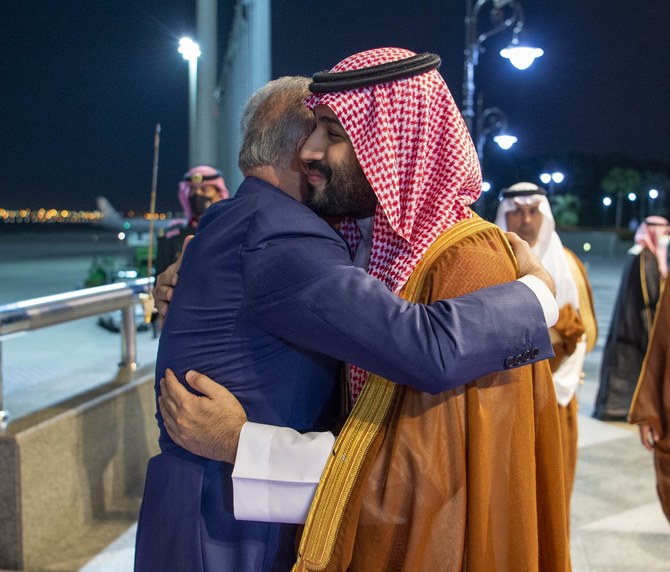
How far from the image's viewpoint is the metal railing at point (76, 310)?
333cm

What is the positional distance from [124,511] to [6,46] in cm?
6158

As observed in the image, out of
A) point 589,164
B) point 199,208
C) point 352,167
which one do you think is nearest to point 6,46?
point 589,164

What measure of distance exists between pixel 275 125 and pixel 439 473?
3.05ft

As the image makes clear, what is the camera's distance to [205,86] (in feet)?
23.7

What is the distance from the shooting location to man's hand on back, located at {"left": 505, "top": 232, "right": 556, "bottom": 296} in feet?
5.28

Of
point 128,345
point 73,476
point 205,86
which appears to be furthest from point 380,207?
point 205,86

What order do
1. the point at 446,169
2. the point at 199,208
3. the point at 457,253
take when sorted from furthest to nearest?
the point at 199,208 → the point at 446,169 → the point at 457,253

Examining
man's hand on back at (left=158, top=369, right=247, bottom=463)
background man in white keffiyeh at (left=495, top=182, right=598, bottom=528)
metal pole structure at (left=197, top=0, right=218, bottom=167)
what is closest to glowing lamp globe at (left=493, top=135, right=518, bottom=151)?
metal pole structure at (left=197, top=0, right=218, bottom=167)

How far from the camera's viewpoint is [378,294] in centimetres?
139

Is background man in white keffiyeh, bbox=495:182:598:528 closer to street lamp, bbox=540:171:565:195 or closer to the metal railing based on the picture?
the metal railing

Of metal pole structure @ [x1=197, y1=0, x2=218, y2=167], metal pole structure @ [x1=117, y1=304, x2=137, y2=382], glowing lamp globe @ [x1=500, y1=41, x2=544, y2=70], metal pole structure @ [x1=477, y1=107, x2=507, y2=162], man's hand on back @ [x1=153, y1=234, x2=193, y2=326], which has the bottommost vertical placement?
metal pole structure @ [x1=117, y1=304, x2=137, y2=382]

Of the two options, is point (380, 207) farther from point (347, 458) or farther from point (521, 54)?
point (521, 54)

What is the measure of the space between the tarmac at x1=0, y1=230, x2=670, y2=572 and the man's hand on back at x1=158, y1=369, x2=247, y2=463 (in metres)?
2.36

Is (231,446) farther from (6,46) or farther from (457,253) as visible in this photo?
(6,46)
